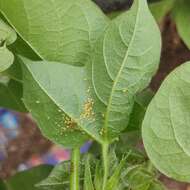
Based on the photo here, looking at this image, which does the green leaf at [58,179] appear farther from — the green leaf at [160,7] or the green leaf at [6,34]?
the green leaf at [160,7]

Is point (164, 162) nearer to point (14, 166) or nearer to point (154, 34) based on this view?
point (154, 34)

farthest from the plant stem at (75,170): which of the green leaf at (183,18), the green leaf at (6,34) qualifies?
the green leaf at (183,18)

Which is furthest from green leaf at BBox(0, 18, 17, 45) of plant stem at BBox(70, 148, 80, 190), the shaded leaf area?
plant stem at BBox(70, 148, 80, 190)

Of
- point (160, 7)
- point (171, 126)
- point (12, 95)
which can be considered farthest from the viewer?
point (160, 7)

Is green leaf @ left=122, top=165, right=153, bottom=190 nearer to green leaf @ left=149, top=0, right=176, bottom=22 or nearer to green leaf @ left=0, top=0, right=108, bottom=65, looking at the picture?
green leaf @ left=0, top=0, right=108, bottom=65

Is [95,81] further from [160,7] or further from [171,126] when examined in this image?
[160,7]

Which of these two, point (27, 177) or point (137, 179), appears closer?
point (137, 179)

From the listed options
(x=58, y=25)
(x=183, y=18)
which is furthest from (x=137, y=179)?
(x=183, y=18)
